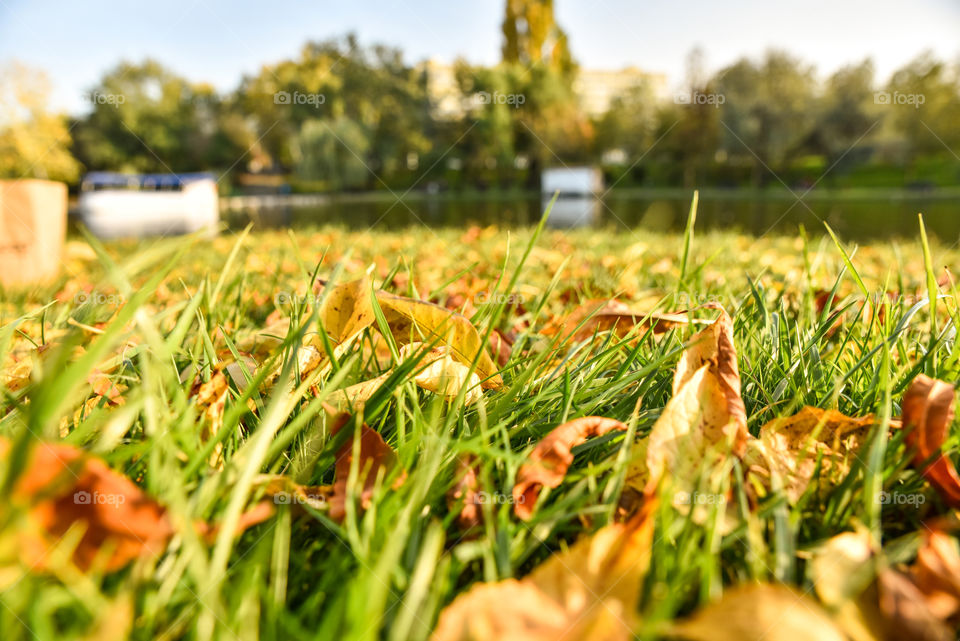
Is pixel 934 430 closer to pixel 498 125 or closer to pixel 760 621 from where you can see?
pixel 760 621

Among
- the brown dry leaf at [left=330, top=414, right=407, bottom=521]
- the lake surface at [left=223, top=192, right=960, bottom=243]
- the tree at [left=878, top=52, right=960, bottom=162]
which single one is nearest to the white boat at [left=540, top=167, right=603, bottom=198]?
the tree at [left=878, top=52, right=960, bottom=162]

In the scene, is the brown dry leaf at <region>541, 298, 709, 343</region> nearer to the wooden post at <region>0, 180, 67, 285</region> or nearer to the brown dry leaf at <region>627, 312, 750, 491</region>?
the brown dry leaf at <region>627, 312, 750, 491</region>

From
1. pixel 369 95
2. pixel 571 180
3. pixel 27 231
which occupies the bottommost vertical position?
pixel 27 231

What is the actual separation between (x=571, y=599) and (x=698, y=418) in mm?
276

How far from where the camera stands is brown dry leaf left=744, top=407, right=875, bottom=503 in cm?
57

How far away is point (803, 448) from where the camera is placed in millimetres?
552

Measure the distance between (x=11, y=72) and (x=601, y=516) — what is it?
3634 centimetres

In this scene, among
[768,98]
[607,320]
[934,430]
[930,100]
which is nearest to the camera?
[934,430]

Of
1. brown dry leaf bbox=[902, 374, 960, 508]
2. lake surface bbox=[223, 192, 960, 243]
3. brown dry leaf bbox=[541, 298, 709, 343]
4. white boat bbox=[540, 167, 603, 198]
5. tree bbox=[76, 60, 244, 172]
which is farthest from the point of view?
tree bbox=[76, 60, 244, 172]

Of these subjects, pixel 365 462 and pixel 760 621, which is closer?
pixel 760 621

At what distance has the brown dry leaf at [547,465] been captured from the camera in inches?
20.8

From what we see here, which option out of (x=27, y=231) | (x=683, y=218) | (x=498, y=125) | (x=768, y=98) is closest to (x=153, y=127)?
(x=498, y=125)

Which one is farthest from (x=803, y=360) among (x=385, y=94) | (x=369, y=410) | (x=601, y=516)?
(x=385, y=94)

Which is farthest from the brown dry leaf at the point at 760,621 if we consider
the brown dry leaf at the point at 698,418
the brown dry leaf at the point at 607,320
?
the brown dry leaf at the point at 607,320
